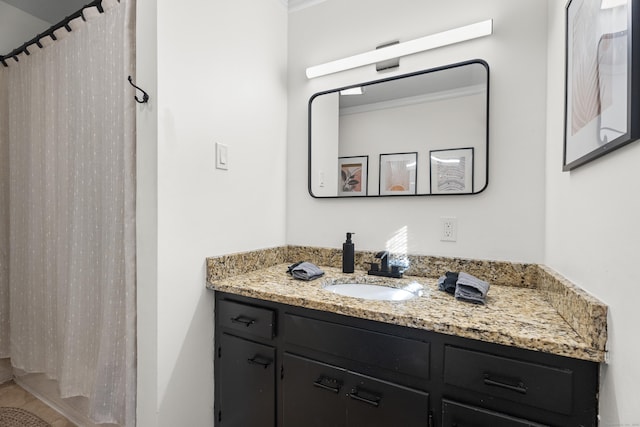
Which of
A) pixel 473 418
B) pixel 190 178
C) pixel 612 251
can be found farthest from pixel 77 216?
pixel 612 251

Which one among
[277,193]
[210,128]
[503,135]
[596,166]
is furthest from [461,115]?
[210,128]

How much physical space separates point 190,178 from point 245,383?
2.93ft

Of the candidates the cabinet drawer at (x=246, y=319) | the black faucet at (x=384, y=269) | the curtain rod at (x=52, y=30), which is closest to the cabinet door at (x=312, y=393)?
the cabinet drawer at (x=246, y=319)

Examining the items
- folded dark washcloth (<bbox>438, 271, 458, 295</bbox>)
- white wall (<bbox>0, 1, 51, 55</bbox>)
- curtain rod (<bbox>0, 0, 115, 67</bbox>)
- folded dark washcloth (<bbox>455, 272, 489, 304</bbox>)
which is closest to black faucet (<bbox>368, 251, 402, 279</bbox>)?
folded dark washcloth (<bbox>438, 271, 458, 295</bbox>)

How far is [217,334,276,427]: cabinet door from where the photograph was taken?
3.94 feet

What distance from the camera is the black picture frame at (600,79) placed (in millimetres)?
590

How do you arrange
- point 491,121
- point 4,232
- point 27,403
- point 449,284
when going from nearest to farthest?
1. point 449,284
2. point 491,121
3. point 27,403
4. point 4,232

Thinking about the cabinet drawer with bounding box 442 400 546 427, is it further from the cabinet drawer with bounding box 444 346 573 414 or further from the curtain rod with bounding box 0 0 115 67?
the curtain rod with bounding box 0 0 115 67

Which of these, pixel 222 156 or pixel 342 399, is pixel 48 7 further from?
pixel 342 399

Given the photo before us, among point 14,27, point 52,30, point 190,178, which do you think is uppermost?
point 14,27

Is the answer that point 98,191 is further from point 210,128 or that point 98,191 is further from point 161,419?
point 161,419

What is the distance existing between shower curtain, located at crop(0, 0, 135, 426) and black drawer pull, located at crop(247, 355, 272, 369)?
48 cm

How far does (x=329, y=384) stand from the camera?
106 centimetres

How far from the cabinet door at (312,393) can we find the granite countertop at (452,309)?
0.23 metres
